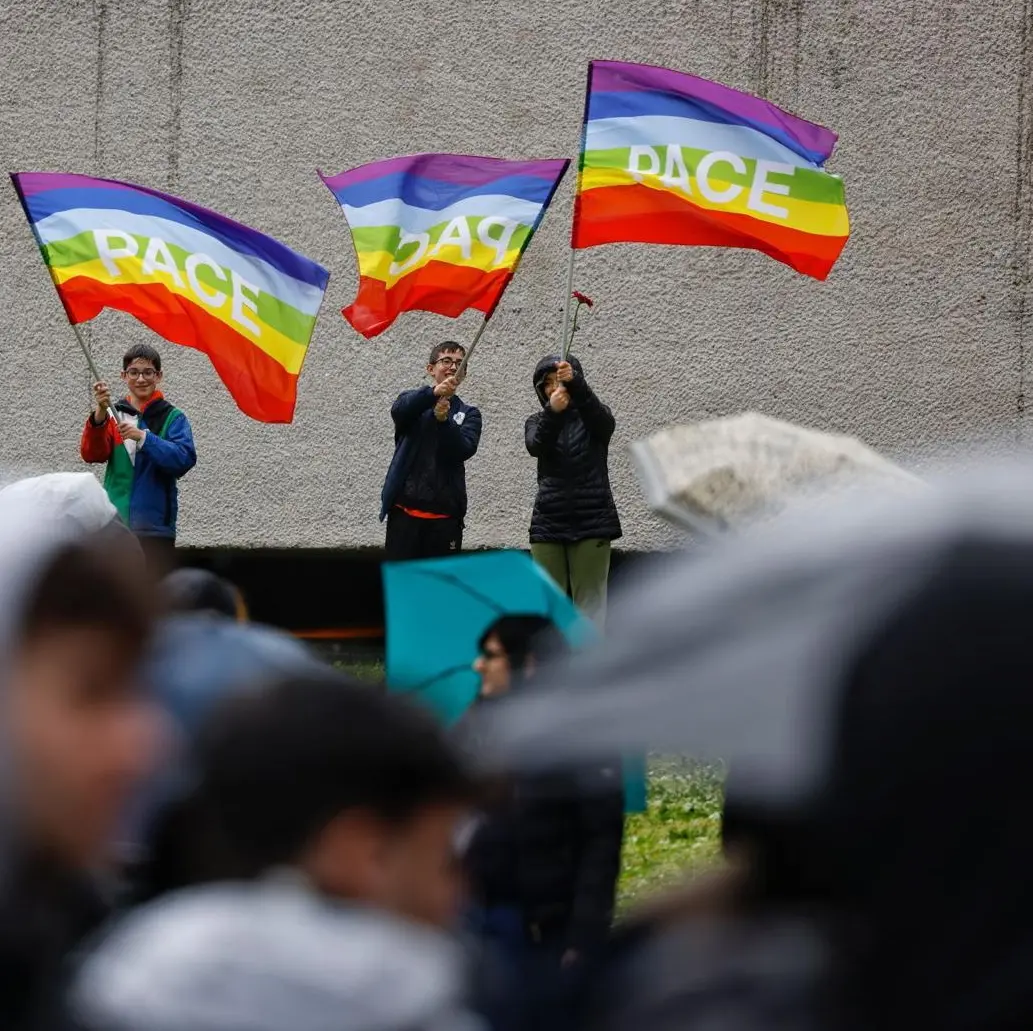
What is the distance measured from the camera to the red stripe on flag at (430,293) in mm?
6766

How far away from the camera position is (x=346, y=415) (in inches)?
445

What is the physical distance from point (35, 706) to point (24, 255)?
10.5m

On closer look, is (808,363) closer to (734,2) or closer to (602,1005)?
(734,2)

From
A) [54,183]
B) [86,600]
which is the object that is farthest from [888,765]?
[54,183]

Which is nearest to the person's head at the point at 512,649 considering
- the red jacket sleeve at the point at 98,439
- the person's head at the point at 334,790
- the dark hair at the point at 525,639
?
the dark hair at the point at 525,639

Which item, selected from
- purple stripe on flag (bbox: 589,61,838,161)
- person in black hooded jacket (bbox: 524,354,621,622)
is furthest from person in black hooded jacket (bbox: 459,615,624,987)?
person in black hooded jacket (bbox: 524,354,621,622)

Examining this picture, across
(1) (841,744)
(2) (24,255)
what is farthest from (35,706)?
(2) (24,255)

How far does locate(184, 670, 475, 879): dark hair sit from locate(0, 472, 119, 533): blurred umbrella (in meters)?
2.75

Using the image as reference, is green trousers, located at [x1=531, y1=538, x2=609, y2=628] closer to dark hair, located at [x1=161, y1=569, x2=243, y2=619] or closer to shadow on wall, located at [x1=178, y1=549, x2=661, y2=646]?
shadow on wall, located at [x1=178, y1=549, x2=661, y2=646]

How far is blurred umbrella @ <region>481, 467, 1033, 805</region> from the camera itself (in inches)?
43.4

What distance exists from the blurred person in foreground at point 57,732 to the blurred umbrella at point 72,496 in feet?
8.99

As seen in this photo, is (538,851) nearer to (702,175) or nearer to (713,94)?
(702,175)

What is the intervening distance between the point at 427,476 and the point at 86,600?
762cm

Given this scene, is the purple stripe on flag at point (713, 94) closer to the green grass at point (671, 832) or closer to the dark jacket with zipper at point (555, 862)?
the green grass at point (671, 832)
